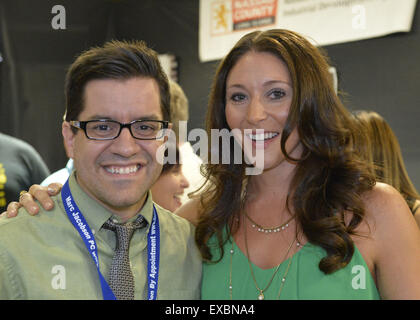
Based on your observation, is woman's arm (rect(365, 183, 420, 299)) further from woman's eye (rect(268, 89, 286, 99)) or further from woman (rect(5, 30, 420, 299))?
woman's eye (rect(268, 89, 286, 99))

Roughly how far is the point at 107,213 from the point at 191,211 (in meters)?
0.56

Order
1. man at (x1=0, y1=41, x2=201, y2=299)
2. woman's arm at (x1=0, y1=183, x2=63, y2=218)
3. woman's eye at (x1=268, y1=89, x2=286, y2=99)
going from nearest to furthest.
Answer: man at (x1=0, y1=41, x2=201, y2=299) → woman's arm at (x1=0, y1=183, x2=63, y2=218) → woman's eye at (x1=268, y1=89, x2=286, y2=99)

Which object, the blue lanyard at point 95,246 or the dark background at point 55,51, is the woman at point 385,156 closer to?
the blue lanyard at point 95,246

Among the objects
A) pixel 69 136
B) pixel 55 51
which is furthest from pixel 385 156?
pixel 55 51

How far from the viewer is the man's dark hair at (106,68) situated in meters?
1.81

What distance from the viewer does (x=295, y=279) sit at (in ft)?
6.10

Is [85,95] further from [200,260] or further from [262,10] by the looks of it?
[262,10]

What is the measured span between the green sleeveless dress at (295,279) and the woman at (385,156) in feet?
3.16

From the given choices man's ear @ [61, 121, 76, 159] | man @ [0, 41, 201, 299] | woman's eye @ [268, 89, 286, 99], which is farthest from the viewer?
woman's eye @ [268, 89, 286, 99]

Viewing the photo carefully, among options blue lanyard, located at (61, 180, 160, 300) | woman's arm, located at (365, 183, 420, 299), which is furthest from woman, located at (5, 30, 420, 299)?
blue lanyard, located at (61, 180, 160, 300)

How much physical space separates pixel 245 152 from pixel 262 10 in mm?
2161

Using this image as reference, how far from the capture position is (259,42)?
2074mm

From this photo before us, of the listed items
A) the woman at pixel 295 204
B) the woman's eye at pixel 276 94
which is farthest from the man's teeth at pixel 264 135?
the woman's eye at pixel 276 94

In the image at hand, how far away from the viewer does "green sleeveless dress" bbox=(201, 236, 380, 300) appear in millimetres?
1790
